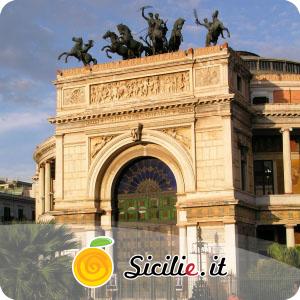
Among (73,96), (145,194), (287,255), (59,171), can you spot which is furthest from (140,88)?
(287,255)

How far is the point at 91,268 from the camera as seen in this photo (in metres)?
34.1

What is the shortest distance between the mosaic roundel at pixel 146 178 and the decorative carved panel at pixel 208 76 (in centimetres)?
605

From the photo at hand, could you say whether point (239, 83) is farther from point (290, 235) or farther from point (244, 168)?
point (290, 235)

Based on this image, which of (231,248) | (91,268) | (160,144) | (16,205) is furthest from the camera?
(16,205)

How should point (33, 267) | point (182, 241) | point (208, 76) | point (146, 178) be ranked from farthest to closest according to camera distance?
point (146, 178)
point (208, 76)
point (182, 241)
point (33, 267)

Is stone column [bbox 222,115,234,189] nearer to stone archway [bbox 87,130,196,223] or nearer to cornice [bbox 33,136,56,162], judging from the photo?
stone archway [bbox 87,130,196,223]

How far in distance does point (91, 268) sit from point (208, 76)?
645 inches

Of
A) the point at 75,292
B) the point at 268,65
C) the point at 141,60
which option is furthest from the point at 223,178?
the point at 268,65

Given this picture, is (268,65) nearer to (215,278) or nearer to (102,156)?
(102,156)

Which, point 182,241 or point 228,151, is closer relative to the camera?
point 228,151

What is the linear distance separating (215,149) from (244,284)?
404 inches

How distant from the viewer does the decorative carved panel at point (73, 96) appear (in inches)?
1921

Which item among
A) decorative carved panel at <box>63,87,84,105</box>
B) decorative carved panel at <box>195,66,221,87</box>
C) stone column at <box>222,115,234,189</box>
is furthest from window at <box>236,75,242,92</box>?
decorative carved panel at <box>63,87,84,105</box>

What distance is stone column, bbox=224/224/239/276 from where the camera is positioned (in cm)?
4181
